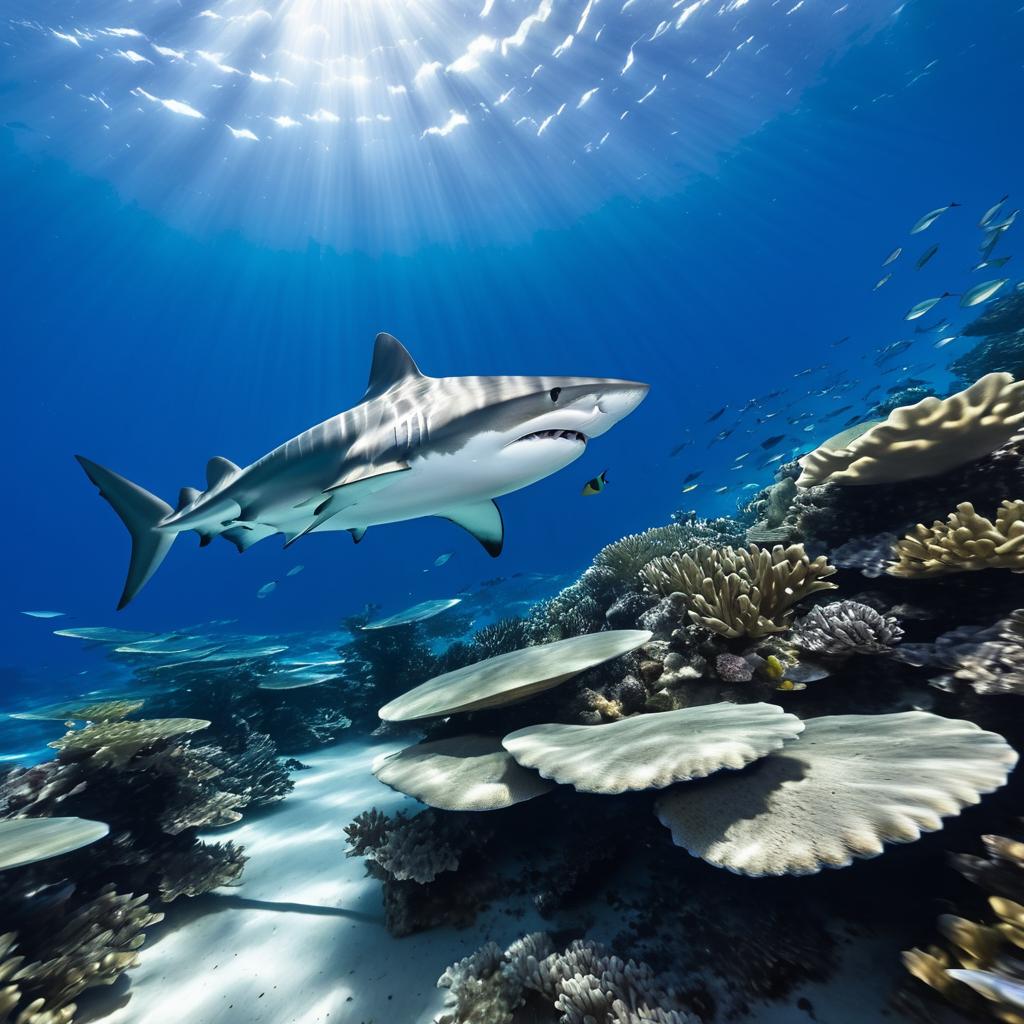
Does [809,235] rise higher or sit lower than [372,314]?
lower

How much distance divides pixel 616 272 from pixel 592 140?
15619 millimetres

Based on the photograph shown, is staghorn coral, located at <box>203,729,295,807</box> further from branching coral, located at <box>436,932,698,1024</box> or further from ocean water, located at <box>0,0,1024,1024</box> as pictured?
branching coral, located at <box>436,932,698,1024</box>

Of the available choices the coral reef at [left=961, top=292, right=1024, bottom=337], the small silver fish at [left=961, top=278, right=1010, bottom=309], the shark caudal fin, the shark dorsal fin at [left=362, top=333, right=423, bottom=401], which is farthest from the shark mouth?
the coral reef at [left=961, top=292, right=1024, bottom=337]

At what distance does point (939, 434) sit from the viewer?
354 cm

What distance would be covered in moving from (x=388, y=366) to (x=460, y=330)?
5315cm

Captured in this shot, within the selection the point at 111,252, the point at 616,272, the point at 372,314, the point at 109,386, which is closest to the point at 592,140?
the point at 616,272

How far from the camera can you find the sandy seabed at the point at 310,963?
2129mm

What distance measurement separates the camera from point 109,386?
6444cm

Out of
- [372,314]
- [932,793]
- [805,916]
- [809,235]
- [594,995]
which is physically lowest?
[805,916]

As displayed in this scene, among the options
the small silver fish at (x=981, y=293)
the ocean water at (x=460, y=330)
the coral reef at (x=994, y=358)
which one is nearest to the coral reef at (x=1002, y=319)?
the coral reef at (x=994, y=358)

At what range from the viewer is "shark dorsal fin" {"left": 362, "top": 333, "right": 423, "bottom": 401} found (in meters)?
4.83

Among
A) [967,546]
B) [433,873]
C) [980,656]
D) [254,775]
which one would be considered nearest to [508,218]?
[254,775]

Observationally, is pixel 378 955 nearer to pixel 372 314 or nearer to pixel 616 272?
pixel 616 272

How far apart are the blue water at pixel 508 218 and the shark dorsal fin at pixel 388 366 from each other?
104 feet
